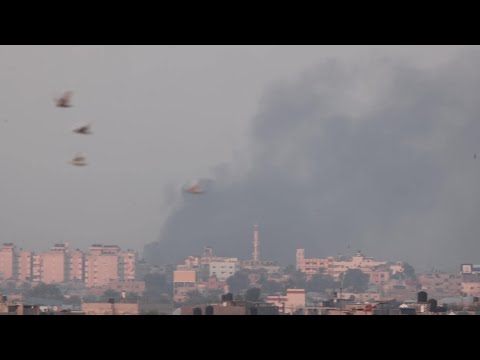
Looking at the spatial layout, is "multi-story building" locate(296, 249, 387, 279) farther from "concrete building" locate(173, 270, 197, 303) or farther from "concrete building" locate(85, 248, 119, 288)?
"concrete building" locate(85, 248, 119, 288)

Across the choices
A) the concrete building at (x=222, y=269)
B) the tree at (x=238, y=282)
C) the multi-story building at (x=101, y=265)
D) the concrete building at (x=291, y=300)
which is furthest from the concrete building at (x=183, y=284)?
the concrete building at (x=291, y=300)

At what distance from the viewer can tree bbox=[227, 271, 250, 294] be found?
69162 millimetres

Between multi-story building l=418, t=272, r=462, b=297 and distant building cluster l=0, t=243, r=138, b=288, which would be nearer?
multi-story building l=418, t=272, r=462, b=297

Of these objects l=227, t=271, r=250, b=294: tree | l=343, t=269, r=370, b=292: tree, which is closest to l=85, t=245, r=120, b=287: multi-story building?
l=227, t=271, r=250, b=294: tree

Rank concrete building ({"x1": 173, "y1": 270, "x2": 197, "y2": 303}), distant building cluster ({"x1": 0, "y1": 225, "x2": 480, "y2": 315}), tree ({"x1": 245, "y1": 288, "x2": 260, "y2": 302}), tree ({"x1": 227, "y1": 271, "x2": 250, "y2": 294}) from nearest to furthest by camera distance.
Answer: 1. tree ({"x1": 245, "y1": 288, "x2": 260, "y2": 302})
2. concrete building ({"x1": 173, "y1": 270, "x2": 197, "y2": 303})
3. distant building cluster ({"x1": 0, "y1": 225, "x2": 480, "y2": 315})
4. tree ({"x1": 227, "y1": 271, "x2": 250, "y2": 294})

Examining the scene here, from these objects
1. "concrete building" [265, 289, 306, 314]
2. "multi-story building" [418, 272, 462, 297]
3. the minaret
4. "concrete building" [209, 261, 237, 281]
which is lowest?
"concrete building" [265, 289, 306, 314]

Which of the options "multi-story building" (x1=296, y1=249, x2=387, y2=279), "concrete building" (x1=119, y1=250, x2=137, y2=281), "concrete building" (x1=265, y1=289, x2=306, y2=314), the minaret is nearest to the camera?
"concrete building" (x1=265, y1=289, x2=306, y2=314)

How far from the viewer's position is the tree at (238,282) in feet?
227

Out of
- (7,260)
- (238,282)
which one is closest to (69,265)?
(7,260)

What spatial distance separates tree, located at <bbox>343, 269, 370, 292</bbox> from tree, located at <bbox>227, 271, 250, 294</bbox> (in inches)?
294

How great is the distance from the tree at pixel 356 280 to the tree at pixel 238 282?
7.46 metres

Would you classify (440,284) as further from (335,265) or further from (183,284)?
(183,284)
